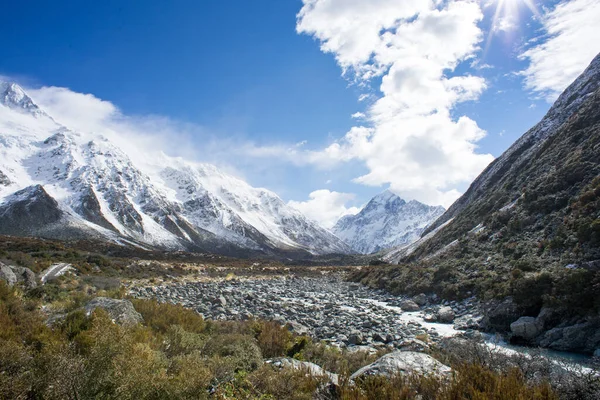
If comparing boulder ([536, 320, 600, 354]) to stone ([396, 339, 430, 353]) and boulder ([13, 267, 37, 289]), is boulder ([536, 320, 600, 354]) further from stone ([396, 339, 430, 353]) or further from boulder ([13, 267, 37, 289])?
boulder ([13, 267, 37, 289])

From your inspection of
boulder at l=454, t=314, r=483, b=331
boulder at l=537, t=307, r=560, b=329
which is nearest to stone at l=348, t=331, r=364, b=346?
boulder at l=454, t=314, r=483, b=331

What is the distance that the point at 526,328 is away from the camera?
38.2 ft

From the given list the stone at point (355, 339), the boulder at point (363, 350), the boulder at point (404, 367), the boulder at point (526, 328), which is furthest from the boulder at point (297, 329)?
the boulder at point (526, 328)

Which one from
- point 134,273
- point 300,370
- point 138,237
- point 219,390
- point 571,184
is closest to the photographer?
point 219,390

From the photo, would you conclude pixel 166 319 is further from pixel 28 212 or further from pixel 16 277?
pixel 28 212

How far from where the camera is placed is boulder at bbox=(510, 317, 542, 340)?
11453mm

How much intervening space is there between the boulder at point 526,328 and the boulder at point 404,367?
6990mm

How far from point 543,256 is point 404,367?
Answer: 14.3m

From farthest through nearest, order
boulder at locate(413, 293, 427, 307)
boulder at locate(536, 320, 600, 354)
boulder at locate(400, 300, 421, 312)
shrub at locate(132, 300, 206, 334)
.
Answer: boulder at locate(413, 293, 427, 307)
boulder at locate(400, 300, 421, 312)
boulder at locate(536, 320, 600, 354)
shrub at locate(132, 300, 206, 334)

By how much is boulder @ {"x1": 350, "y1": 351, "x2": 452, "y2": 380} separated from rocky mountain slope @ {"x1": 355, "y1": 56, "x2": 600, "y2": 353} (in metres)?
6.75

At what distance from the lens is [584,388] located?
5094mm

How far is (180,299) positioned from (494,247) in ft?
70.7

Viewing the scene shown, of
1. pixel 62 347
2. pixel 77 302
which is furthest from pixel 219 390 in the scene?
pixel 77 302

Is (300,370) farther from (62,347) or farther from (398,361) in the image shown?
(62,347)
